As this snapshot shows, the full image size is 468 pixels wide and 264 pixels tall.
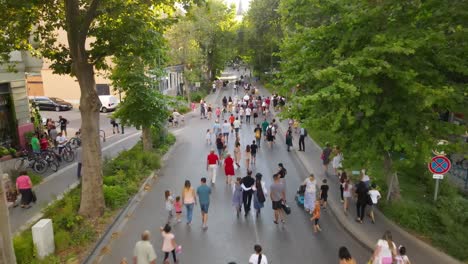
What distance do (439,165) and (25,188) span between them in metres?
12.3

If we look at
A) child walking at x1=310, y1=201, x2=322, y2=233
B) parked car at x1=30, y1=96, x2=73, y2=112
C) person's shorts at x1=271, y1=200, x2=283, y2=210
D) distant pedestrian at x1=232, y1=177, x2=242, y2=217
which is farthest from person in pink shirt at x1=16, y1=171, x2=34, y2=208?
parked car at x1=30, y1=96, x2=73, y2=112

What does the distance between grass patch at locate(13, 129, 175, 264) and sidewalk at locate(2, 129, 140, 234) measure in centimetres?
83

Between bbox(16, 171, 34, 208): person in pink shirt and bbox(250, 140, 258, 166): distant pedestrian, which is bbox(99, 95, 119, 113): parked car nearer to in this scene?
bbox(250, 140, 258, 166): distant pedestrian

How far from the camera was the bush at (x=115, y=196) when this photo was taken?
12.1 metres

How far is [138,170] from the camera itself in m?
15.4

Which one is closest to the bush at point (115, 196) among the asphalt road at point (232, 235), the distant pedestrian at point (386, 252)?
the asphalt road at point (232, 235)

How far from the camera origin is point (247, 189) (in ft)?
37.1

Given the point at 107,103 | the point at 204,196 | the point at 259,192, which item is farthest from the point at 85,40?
the point at 107,103

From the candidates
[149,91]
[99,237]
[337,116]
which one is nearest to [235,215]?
[99,237]

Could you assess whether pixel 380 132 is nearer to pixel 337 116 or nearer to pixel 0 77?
pixel 337 116

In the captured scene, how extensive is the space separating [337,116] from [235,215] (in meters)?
4.84

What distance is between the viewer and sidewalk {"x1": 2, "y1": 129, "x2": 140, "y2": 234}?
1120 cm

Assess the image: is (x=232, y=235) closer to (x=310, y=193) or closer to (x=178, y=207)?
(x=178, y=207)

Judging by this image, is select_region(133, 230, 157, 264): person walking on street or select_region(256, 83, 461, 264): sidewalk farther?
select_region(256, 83, 461, 264): sidewalk
